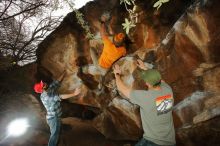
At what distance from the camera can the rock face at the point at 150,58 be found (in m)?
6.94

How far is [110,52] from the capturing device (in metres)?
9.12

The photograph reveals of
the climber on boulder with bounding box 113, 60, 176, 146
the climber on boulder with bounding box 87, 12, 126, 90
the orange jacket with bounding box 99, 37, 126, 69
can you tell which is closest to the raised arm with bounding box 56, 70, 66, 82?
the climber on boulder with bounding box 87, 12, 126, 90

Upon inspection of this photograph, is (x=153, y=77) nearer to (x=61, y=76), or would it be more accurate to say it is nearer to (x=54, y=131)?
(x=54, y=131)

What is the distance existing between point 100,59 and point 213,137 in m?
4.42

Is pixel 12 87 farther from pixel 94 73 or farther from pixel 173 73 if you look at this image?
pixel 173 73

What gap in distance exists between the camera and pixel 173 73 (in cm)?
783

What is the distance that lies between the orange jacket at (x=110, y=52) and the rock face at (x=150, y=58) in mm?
225

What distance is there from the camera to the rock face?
273 inches

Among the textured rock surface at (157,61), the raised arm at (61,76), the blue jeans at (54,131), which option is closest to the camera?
the textured rock surface at (157,61)

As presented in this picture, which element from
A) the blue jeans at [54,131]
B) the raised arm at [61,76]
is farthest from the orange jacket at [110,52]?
the blue jeans at [54,131]

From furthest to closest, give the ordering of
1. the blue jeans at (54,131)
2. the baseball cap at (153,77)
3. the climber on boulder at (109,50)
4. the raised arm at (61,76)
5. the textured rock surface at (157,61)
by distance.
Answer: the raised arm at (61,76), the climber on boulder at (109,50), the blue jeans at (54,131), the textured rock surface at (157,61), the baseball cap at (153,77)

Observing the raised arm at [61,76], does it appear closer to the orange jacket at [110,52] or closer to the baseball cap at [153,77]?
the orange jacket at [110,52]

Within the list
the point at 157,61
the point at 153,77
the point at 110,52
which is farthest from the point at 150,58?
the point at 153,77

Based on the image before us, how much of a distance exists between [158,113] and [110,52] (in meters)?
5.16
